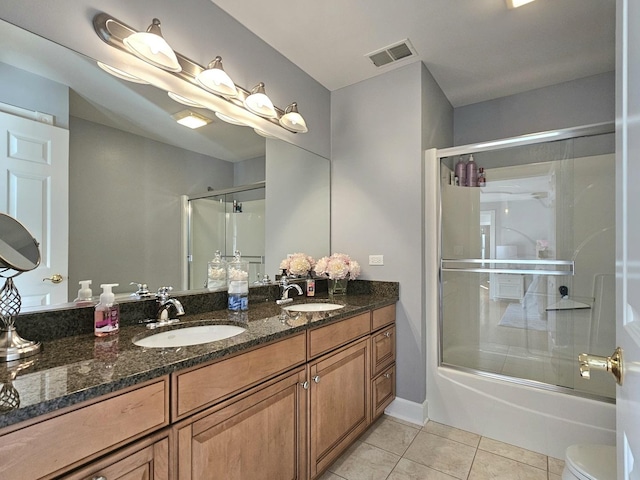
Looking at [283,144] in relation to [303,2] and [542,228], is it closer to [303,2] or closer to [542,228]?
[303,2]

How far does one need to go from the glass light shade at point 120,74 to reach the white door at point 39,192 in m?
0.32

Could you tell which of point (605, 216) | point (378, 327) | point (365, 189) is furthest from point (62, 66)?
point (605, 216)

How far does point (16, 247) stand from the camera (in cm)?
101

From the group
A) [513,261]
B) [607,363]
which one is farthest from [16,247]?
[513,261]

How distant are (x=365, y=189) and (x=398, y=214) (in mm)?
337

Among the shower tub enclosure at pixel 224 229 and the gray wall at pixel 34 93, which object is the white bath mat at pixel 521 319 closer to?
the shower tub enclosure at pixel 224 229

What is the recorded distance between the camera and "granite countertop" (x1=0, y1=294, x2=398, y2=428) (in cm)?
70

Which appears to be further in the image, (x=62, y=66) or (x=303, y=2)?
(x=303, y=2)

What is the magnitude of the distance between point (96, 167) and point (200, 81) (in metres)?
0.67

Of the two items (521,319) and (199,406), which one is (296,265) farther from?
(521,319)

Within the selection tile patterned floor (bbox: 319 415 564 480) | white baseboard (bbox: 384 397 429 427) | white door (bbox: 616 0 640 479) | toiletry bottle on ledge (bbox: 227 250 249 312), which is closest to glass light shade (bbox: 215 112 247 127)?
toiletry bottle on ledge (bbox: 227 250 249 312)

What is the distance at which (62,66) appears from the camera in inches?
48.8

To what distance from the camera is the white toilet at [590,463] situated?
1.15 meters

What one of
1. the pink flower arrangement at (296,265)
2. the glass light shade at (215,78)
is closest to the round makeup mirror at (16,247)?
the glass light shade at (215,78)
